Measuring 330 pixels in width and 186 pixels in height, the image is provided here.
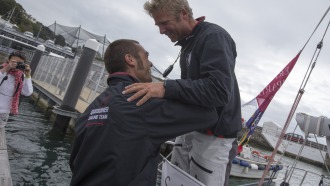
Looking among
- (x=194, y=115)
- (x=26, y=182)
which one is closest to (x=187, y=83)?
(x=194, y=115)

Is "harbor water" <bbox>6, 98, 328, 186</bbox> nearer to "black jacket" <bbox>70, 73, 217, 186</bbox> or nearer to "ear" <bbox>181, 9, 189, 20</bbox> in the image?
"black jacket" <bbox>70, 73, 217, 186</bbox>

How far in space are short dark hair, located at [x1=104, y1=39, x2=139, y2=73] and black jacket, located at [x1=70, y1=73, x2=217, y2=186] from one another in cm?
22


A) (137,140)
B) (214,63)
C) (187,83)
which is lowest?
(137,140)

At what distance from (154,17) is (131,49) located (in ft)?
1.36

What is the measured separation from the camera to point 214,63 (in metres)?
1.82

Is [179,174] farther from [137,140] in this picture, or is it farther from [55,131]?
[55,131]

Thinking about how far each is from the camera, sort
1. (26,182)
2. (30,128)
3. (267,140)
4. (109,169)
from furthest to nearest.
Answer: (267,140)
(30,128)
(26,182)
(109,169)

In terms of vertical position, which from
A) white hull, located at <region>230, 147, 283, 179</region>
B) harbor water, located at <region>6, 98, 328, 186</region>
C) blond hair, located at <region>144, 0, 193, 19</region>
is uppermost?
blond hair, located at <region>144, 0, 193, 19</region>

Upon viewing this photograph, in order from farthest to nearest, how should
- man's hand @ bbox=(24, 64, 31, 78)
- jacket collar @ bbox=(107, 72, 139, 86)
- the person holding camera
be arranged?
man's hand @ bbox=(24, 64, 31, 78) < the person holding camera < jacket collar @ bbox=(107, 72, 139, 86)

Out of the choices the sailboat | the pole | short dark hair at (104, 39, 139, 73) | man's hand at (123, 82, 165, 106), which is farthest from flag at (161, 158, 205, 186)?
the pole

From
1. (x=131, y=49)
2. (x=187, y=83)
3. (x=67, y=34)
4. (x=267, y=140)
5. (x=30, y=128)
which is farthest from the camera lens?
(x=267, y=140)

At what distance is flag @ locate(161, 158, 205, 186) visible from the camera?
2.07 meters

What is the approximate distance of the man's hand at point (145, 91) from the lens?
5.30ft

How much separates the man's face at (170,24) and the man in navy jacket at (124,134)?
625mm
